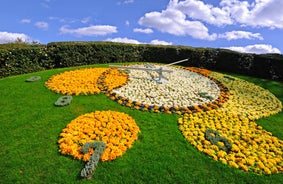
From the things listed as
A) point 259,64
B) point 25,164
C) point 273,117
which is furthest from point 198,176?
point 259,64

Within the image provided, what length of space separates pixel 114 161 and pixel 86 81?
243 inches

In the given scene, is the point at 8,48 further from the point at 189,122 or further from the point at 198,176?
the point at 198,176

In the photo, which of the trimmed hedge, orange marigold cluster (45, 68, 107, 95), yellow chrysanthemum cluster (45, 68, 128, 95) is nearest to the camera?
orange marigold cluster (45, 68, 107, 95)

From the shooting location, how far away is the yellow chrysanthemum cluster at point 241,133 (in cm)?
625

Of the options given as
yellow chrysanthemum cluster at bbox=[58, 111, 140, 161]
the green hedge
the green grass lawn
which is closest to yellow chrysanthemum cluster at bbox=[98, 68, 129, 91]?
the green grass lawn

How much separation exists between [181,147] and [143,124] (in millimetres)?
1551

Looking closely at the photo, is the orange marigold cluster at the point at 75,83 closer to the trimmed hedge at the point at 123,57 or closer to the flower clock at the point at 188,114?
the flower clock at the point at 188,114

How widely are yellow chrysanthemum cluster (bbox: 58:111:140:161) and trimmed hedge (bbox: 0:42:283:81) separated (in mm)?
8802

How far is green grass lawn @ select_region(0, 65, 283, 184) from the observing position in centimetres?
548

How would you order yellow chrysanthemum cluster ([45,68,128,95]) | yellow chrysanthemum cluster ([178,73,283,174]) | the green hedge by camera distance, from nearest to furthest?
yellow chrysanthemum cluster ([178,73,283,174]), yellow chrysanthemum cluster ([45,68,128,95]), the green hedge

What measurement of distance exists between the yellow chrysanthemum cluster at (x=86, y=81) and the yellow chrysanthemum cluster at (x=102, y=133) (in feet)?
8.09

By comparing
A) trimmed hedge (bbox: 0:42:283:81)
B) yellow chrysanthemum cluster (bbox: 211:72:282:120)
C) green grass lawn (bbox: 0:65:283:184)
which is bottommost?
green grass lawn (bbox: 0:65:283:184)

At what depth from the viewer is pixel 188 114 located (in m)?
8.42

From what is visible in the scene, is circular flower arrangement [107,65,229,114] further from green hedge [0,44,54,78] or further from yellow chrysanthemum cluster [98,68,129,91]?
green hedge [0,44,54,78]
